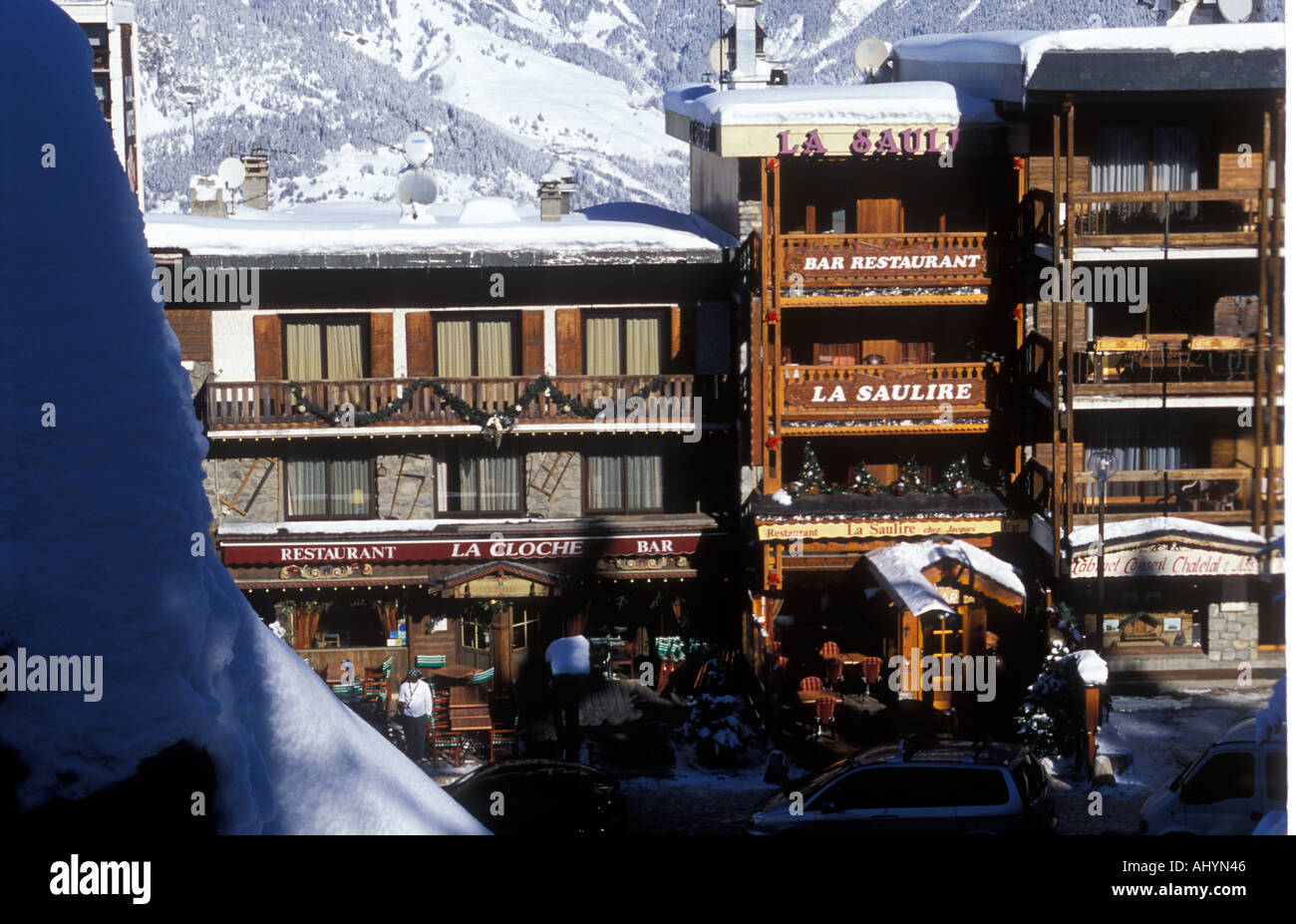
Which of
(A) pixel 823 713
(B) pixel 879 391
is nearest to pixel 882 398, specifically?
(B) pixel 879 391

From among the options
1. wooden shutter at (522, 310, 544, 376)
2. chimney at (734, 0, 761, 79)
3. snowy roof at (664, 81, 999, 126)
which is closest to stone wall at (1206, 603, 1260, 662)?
snowy roof at (664, 81, 999, 126)

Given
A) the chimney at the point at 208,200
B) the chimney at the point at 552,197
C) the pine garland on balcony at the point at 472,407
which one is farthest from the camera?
the chimney at the point at 208,200

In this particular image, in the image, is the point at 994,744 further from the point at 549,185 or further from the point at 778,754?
the point at 549,185

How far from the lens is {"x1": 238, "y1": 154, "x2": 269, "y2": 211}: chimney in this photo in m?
38.7

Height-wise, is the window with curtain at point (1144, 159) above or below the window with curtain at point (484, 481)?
above

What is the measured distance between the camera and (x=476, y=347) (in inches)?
1244

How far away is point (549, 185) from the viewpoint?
34.4 meters

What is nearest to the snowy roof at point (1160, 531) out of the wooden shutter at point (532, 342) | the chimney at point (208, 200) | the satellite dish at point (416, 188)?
the wooden shutter at point (532, 342)

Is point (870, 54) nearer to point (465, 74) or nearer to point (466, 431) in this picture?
point (466, 431)

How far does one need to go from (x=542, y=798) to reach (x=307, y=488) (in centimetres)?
1255

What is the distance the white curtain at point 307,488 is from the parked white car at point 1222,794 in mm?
17735

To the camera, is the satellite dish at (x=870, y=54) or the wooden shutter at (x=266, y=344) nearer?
the wooden shutter at (x=266, y=344)

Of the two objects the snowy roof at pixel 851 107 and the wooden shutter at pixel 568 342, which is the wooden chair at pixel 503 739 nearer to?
the wooden shutter at pixel 568 342

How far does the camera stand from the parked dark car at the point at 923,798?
781 inches
